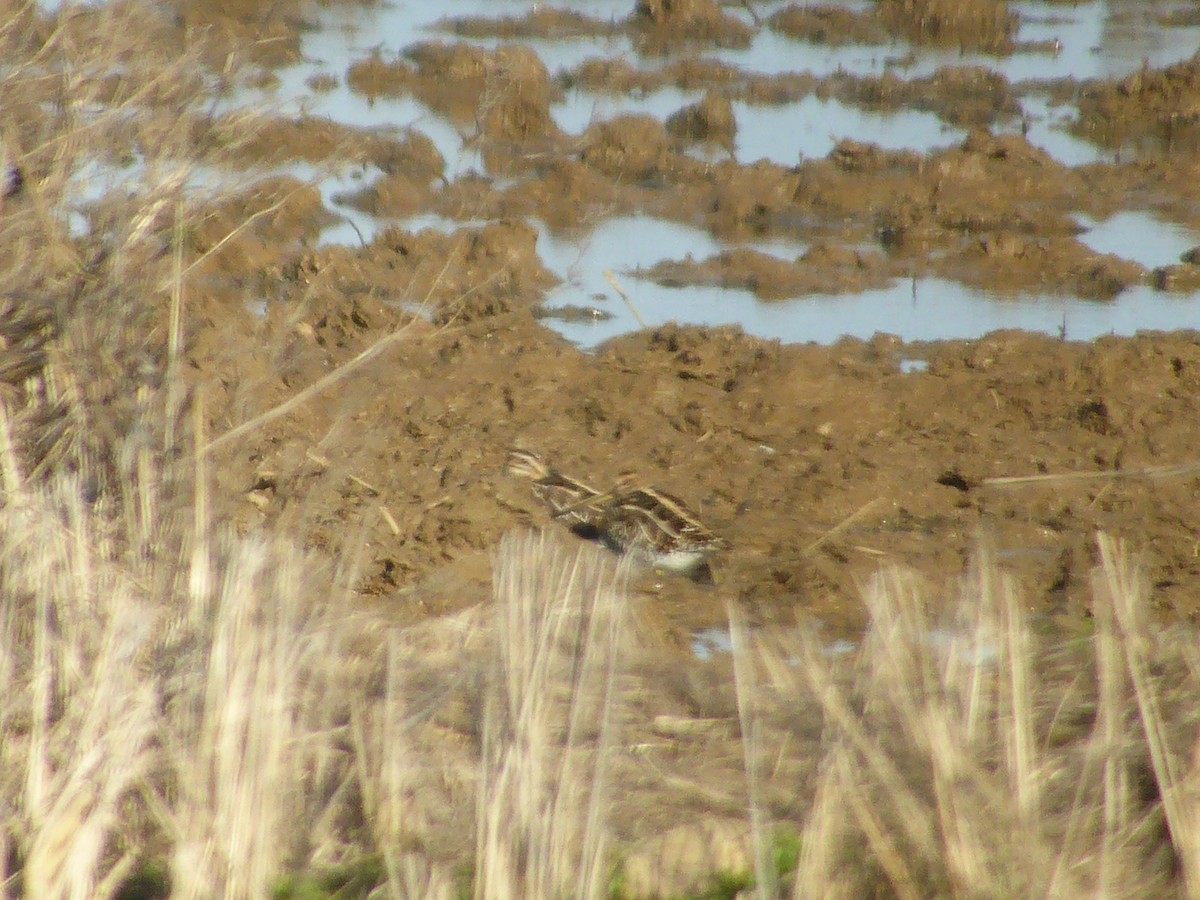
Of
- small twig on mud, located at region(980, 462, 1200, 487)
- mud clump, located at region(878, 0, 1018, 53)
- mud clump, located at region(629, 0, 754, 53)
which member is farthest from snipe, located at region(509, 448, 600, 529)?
mud clump, located at region(878, 0, 1018, 53)

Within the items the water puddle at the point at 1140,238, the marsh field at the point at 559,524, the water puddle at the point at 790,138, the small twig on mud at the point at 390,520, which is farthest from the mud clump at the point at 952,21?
the small twig on mud at the point at 390,520

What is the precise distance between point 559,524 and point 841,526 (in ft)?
3.37

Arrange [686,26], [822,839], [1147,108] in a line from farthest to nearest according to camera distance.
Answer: [686,26] → [1147,108] → [822,839]

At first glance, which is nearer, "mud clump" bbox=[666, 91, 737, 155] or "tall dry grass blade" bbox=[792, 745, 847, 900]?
"tall dry grass blade" bbox=[792, 745, 847, 900]

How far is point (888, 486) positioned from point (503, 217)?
14.3 ft

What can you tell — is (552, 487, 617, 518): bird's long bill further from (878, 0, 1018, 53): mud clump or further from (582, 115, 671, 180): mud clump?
(878, 0, 1018, 53): mud clump

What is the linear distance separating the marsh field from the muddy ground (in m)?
0.03

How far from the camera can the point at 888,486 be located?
6.26m

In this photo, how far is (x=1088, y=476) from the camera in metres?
6.36

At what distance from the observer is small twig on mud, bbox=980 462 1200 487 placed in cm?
631

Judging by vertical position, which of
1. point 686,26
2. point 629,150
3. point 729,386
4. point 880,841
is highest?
Answer: point 880,841

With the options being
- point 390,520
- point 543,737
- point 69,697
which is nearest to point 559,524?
point 390,520

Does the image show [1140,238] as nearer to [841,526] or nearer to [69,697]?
[841,526]

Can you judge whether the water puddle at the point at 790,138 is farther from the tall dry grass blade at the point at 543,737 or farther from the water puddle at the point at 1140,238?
the tall dry grass blade at the point at 543,737
